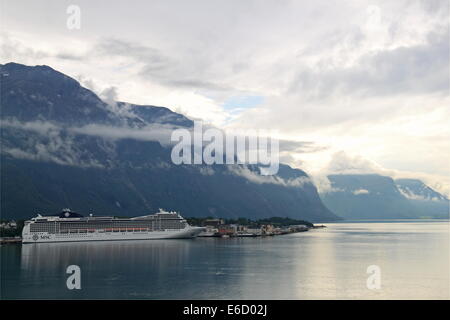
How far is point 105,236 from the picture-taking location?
143625mm

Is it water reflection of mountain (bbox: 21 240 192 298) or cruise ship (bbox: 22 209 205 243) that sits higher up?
cruise ship (bbox: 22 209 205 243)

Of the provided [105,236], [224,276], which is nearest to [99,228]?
[105,236]

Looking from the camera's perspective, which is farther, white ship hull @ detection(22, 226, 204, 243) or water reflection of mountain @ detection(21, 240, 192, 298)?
white ship hull @ detection(22, 226, 204, 243)

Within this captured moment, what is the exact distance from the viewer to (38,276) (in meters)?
66.4

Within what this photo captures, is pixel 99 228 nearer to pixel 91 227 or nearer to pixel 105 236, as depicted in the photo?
pixel 91 227

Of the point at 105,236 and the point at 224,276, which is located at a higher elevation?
the point at 105,236

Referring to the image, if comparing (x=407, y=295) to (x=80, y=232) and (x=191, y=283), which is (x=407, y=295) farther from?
(x=80, y=232)

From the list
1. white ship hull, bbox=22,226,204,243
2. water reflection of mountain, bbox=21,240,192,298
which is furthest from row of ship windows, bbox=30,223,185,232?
water reflection of mountain, bbox=21,240,192,298

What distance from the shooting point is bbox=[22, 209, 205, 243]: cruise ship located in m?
140

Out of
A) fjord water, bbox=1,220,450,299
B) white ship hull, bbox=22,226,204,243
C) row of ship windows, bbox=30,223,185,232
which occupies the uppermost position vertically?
row of ship windows, bbox=30,223,185,232

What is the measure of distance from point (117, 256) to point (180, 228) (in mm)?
65671

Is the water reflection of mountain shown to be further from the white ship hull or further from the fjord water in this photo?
the white ship hull

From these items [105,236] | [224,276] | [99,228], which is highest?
[99,228]

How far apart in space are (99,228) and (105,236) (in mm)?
4118
